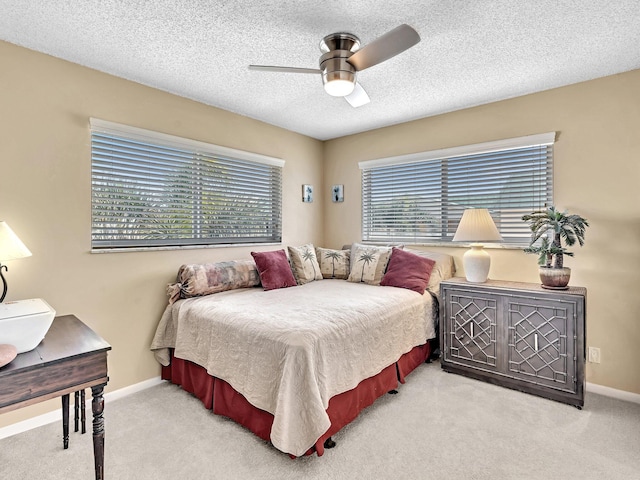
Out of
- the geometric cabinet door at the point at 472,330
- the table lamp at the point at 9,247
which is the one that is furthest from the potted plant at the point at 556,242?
the table lamp at the point at 9,247

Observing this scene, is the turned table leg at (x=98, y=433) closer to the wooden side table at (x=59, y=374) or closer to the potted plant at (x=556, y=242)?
the wooden side table at (x=59, y=374)

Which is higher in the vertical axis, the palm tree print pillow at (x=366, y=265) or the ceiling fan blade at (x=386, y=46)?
the ceiling fan blade at (x=386, y=46)

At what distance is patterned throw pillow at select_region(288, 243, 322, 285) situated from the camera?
11.4 feet

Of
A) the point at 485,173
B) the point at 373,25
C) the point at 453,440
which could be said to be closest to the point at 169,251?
the point at 373,25

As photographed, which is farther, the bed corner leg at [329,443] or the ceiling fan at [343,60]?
the bed corner leg at [329,443]

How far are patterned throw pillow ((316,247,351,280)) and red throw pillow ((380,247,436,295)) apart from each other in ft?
1.82

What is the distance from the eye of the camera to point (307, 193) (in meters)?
4.27

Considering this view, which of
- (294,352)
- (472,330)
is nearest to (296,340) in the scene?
(294,352)

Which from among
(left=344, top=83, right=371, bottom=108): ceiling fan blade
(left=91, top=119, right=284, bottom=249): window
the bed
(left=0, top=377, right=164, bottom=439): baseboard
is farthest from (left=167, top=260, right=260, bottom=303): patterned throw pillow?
(left=344, top=83, right=371, bottom=108): ceiling fan blade

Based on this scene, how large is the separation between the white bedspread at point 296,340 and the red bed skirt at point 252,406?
0.09 m

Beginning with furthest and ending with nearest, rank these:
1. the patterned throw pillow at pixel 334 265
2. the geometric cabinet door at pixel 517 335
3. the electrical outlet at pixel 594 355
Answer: the patterned throw pillow at pixel 334 265 < the electrical outlet at pixel 594 355 < the geometric cabinet door at pixel 517 335

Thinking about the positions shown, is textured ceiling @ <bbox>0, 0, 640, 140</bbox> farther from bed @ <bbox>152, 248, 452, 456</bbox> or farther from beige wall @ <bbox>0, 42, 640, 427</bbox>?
bed @ <bbox>152, 248, 452, 456</bbox>

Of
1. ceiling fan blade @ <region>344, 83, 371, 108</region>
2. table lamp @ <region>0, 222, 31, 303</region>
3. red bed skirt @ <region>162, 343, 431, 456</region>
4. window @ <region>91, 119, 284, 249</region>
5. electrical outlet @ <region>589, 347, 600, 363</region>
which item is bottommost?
red bed skirt @ <region>162, 343, 431, 456</region>

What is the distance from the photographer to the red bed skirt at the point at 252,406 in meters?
2.00
